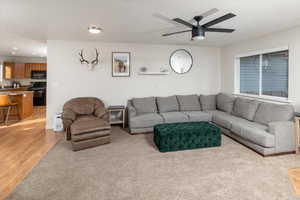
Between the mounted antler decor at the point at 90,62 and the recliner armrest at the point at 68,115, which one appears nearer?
the recliner armrest at the point at 68,115

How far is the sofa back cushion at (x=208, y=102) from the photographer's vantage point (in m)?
5.29

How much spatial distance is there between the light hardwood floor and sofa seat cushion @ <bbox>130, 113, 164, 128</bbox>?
177 cm

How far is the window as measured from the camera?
12.7 feet

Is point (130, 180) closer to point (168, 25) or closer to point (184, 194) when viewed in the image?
point (184, 194)

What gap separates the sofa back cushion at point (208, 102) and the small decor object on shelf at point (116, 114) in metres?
2.38

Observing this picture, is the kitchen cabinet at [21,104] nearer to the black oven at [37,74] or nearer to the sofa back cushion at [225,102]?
the black oven at [37,74]

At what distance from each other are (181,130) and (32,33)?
4038 millimetres

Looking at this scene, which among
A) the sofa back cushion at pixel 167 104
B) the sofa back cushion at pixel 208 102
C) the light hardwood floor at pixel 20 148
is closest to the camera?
the light hardwood floor at pixel 20 148

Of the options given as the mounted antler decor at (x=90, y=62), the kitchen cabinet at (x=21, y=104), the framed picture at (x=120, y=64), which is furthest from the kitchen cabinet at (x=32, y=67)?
the framed picture at (x=120, y=64)

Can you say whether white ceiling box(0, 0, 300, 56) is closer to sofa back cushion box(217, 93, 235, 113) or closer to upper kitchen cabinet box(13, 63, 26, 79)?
sofa back cushion box(217, 93, 235, 113)

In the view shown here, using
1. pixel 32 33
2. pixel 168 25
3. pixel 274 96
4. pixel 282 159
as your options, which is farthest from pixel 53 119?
pixel 274 96

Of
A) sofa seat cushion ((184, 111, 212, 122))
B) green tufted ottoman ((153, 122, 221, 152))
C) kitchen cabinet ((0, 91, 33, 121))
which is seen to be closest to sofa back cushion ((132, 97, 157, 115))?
sofa seat cushion ((184, 111, 212, 122))

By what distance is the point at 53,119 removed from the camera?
15.8 feet

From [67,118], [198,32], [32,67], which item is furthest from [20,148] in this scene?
[32,67]
